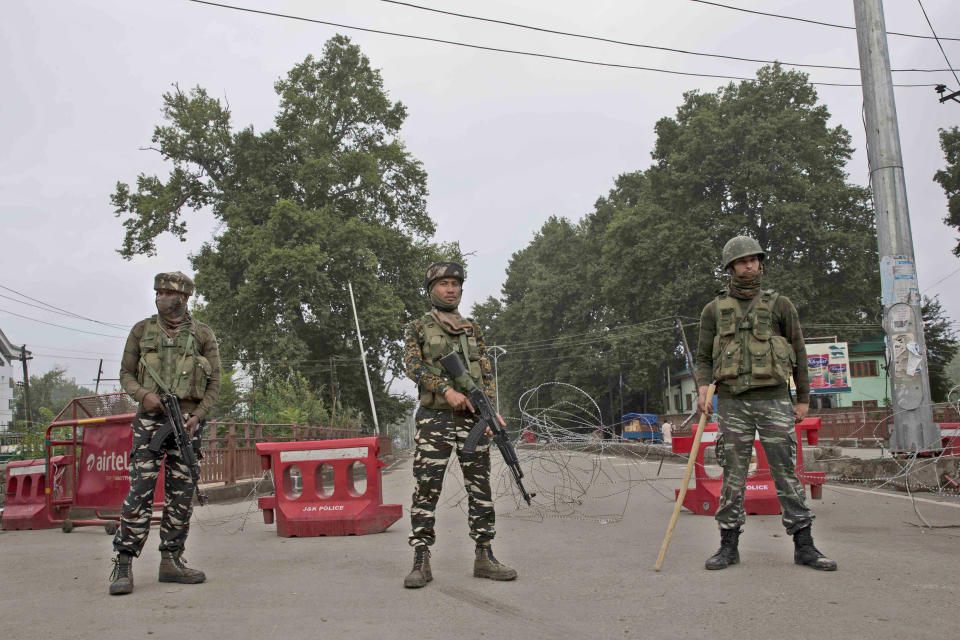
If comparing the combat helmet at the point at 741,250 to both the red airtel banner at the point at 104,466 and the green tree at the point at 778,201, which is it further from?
the green tree at the point at 778,201

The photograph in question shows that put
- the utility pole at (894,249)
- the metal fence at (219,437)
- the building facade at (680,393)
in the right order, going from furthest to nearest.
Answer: the building facade at (680,393)
the utility pole at (894,249)
the metal fence at (219,437)

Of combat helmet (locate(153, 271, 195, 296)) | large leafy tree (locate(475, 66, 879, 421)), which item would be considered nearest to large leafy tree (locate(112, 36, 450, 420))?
large leafy tree (locate(475, 66, 879, 421))

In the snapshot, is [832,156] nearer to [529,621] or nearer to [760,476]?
[760,476]

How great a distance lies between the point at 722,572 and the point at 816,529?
2346 millimetres

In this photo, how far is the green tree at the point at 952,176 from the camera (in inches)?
1377

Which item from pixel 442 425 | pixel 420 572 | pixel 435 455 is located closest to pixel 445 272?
pixel 442 425

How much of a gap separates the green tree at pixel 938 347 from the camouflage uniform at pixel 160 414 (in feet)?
132

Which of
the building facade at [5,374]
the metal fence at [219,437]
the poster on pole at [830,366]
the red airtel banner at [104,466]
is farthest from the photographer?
the building facade at [5,374]

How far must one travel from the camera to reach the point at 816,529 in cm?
665

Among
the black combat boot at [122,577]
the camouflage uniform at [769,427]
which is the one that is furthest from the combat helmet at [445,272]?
the black combat boot at [122,577]

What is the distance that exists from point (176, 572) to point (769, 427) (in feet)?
12.9

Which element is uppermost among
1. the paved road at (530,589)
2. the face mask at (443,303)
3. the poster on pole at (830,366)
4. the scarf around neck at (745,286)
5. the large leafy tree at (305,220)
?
the large leafy tree at (305,220)

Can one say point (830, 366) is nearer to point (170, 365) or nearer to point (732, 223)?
point (732, 223)

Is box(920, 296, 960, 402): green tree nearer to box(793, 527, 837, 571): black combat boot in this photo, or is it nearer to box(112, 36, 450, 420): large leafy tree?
box(112, 36, 450, 420): large leafy tree
